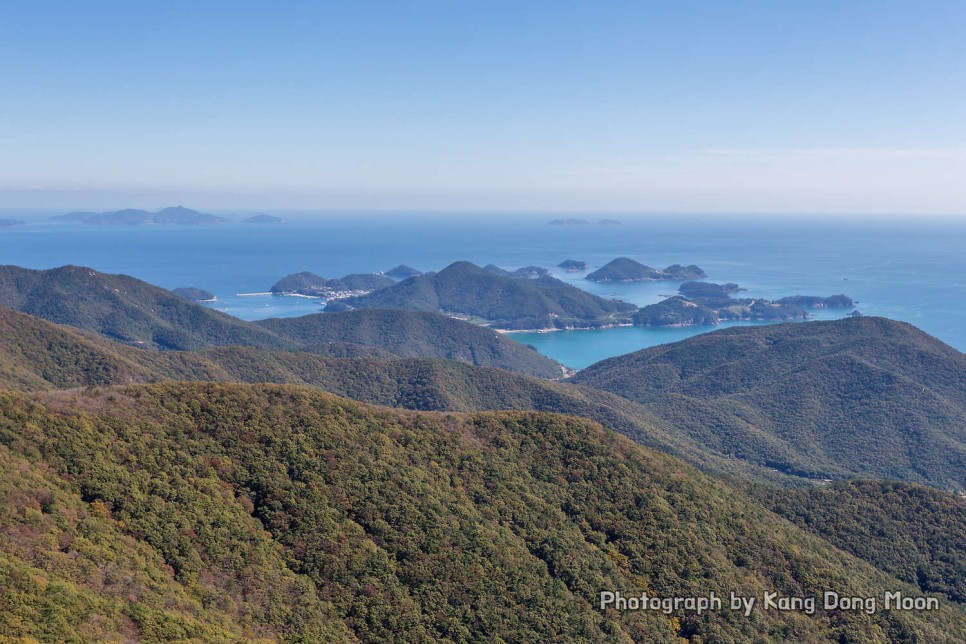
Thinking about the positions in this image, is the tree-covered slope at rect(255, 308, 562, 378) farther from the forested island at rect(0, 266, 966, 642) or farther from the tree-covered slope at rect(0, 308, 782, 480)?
the forested island at rect(0, 266, 966, 642)

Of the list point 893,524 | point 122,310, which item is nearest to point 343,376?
point 893,524

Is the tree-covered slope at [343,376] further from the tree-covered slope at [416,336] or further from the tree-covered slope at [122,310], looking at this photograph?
the tree-covered slope at [416,336]

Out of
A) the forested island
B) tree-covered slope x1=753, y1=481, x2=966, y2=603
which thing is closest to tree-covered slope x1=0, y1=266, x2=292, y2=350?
the forested island

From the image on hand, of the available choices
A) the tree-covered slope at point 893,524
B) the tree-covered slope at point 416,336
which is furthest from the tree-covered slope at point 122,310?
the tree-covered slope at point 893,524

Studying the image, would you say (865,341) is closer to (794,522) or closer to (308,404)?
(794,522)

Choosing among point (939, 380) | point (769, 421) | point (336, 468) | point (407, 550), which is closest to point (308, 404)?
point (336, 468)

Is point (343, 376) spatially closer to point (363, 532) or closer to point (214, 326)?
point (214, 326)

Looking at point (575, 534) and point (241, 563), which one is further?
point (575, 534)
